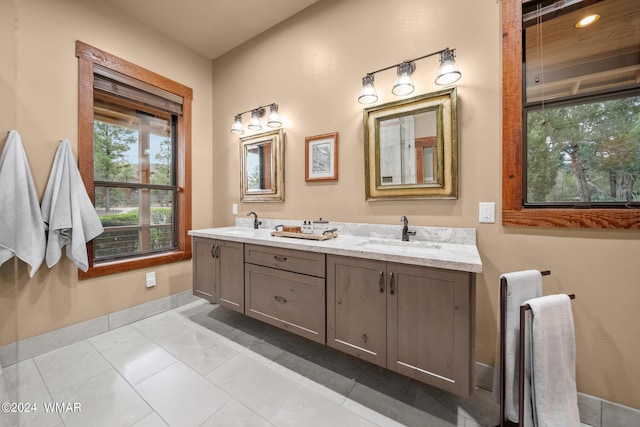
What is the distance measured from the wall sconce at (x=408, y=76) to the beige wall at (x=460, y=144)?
92mm

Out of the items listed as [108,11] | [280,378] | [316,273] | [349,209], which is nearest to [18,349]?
[280,378]

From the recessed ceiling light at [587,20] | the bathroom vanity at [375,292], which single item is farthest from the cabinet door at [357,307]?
the recessed ceiling light at [587,20]

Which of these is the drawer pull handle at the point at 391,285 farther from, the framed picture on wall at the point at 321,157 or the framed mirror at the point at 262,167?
the framed mirror at the point at 262,167

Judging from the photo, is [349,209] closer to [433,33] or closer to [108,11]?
[433,33]

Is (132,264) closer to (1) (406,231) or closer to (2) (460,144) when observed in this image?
(1) (406,231)

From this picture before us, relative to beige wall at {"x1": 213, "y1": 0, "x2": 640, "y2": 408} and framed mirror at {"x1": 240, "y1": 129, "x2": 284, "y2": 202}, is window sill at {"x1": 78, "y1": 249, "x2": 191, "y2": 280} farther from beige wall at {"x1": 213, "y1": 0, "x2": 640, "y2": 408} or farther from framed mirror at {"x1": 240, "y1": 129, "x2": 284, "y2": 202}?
framed mirror at {"x1": 240, "y1": 129, "x2": 284, "y2": 202}

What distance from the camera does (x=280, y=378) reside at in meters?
1.63

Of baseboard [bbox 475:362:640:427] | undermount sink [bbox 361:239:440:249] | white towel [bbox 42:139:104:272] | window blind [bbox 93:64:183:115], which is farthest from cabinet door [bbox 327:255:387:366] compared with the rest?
window blind [bbox 93:64:183:115]

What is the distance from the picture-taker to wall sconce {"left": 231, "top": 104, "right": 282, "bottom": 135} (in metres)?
2.38

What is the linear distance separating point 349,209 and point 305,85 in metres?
1.28

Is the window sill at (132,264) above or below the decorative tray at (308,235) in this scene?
below

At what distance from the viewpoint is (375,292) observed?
141cm

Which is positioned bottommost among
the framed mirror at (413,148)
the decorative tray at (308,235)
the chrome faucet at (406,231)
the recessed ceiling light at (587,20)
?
the decorative tray at (308,235)

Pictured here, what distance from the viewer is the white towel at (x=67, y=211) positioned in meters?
1.84
